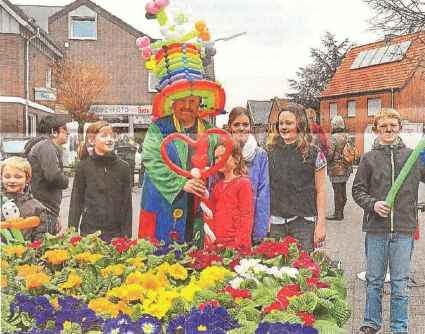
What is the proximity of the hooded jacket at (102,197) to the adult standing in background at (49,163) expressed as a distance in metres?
0.07

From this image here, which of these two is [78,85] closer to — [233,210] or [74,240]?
[74,240]

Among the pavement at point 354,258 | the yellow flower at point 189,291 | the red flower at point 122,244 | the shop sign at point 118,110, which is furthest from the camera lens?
the pavement at point 354,258

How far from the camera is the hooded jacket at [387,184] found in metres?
2.07

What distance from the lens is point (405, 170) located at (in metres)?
2.03

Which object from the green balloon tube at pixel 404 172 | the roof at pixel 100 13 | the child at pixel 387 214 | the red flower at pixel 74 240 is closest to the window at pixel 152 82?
the roof at pixel 100 13

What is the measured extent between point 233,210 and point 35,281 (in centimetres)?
64

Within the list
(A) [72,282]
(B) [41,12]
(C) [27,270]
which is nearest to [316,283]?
(A) [72,282]

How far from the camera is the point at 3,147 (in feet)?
6.23

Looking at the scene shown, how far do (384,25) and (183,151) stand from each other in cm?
67

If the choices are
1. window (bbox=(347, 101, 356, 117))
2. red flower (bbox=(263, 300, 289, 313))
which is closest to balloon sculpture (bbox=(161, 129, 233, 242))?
Result: window (bbox=(347, 101, 356, 117))

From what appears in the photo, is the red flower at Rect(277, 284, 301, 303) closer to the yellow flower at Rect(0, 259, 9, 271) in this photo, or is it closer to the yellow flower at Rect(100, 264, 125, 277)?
the yellow flower at Rect(100, 264, 125, 277)

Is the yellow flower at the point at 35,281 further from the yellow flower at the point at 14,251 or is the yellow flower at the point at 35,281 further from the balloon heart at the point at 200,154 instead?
the balloon heart at the point at 200,154

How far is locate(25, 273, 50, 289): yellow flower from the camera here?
4.78 feet

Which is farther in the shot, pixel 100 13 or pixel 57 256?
pixel 100 13
